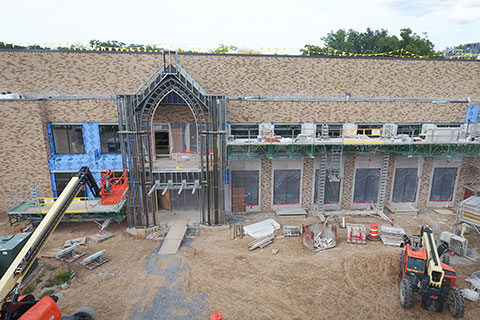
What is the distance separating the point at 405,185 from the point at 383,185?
2.57m

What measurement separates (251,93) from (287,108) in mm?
2942

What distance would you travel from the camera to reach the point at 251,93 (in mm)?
20562

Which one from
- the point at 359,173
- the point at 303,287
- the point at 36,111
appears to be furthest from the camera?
the point at 359,173

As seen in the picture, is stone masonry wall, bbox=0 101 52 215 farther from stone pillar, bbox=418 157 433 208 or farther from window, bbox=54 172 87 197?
stone pillar, bbox=418 157 433 208

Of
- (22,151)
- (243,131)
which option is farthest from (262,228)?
(22,151)

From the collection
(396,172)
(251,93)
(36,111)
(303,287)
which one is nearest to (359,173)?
(396,172)

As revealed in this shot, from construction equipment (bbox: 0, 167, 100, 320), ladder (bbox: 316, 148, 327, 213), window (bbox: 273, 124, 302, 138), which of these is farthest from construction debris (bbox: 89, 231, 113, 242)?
ladder (bbox: 316, 148, 327, 213)

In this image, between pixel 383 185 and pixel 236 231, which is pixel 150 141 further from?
pixel 383 185

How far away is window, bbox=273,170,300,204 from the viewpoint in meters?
20.7

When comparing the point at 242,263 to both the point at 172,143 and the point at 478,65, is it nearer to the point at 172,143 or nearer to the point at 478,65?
the point at 172,143

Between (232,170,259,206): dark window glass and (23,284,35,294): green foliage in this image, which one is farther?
(232,170,259,206): dark window glass

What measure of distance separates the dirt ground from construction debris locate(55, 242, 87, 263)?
323 mm

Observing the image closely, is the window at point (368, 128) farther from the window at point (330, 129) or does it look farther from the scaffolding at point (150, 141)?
the scaffolding at point (150, 141)

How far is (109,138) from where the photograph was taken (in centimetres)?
1947
